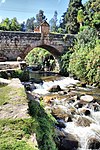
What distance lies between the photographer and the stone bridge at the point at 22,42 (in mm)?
19297

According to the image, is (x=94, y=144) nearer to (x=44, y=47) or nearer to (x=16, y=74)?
(x=16, y=74)

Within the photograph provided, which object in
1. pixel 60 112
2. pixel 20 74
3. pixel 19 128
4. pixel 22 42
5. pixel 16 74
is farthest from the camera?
pixel 22 42

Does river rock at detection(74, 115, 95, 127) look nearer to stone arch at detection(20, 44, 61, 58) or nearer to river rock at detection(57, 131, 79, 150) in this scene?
river rock at detection(57, 131, 79, 150)

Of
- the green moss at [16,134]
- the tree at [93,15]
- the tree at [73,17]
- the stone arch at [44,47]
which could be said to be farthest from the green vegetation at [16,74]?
the tree at [73,17]

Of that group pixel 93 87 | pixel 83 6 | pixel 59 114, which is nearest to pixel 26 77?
pixel 93 87

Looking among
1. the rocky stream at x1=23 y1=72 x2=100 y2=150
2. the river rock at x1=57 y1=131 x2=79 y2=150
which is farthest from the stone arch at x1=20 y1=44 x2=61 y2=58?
the river rock at x1=57 y1=131 x2=79 y2=150

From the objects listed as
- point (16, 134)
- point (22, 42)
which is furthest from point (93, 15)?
point (16, 134)

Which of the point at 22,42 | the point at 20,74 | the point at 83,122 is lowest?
the point at 83,122

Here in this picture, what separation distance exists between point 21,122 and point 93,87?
507 inches

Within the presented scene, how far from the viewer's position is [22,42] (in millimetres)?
20000

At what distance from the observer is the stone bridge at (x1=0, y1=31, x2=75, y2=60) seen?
1930cm

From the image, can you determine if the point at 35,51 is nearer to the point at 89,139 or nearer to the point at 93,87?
the point at 93,87

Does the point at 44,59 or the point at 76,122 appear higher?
the point at 44,59

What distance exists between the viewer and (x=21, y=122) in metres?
3.32
